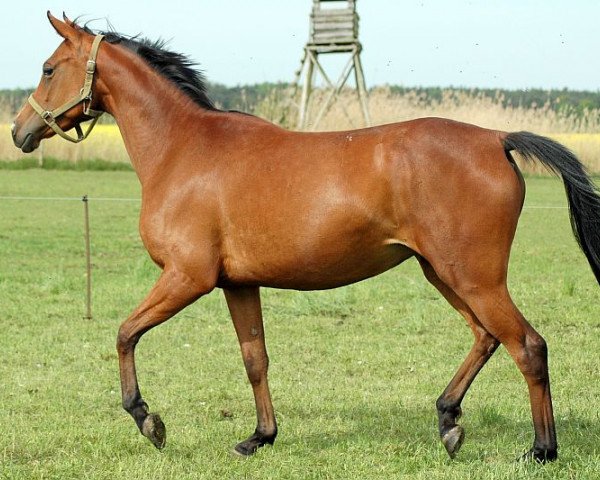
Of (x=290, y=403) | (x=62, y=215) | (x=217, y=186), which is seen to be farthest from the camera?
(x=62, y=215)

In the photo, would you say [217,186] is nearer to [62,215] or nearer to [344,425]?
[344,425]

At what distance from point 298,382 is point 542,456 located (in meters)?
2.43

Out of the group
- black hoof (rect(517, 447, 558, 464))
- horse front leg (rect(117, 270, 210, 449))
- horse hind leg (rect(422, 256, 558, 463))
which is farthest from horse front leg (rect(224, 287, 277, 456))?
black hoof (rect(517, 447, 558, 464))

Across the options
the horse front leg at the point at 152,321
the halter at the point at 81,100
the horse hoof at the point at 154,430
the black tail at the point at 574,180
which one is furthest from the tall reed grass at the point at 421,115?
the horse hoof at the point at 154,430

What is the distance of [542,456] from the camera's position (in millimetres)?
4785

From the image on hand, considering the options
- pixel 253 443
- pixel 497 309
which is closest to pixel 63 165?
pixel 253 443

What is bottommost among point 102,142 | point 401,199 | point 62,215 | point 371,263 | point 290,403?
point 102,142

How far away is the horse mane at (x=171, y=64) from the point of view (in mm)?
5539

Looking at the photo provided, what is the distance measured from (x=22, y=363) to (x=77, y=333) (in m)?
1.04

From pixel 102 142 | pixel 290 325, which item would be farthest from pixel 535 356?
pixel 102 142

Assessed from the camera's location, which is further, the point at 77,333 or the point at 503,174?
the point at 77,333

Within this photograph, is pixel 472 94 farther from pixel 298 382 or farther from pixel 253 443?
pixel 253 443

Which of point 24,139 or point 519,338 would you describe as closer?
point 519,338

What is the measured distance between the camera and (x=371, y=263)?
4.91m
